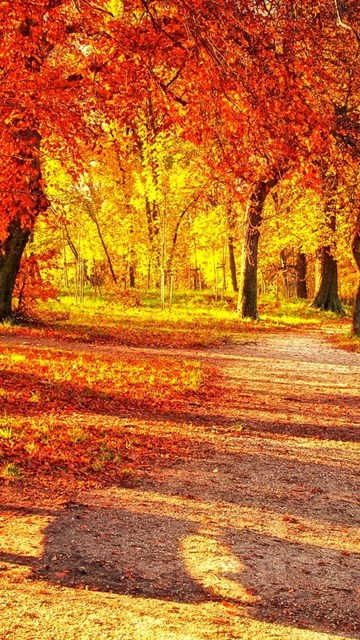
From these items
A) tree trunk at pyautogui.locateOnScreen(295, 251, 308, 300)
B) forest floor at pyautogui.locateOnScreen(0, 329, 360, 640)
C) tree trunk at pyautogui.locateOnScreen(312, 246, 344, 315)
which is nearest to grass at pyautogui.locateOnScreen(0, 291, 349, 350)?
tree trunk at pyautogui.locateOnScreen(312, 246, 344, 315)

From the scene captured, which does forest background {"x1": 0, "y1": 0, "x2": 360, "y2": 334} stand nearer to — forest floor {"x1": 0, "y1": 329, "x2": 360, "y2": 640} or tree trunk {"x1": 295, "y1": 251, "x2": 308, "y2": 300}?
forest floor {"x1": 0, "y1": 329, "x2": 360, "y2": 640}

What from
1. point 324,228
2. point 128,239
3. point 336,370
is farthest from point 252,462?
point 128,239

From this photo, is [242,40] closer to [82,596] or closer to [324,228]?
[82,596]

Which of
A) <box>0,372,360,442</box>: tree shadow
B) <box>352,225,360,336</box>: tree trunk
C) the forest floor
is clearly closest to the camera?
the forest floor

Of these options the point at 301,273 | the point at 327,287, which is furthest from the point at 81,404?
the point at 301,273

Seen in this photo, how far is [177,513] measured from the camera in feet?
23.4

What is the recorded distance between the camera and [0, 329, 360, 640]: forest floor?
4.89 meters

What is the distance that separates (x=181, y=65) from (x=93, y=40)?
244 cm

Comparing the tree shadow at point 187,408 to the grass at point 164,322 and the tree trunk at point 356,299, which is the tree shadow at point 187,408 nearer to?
the grass at point 164,322

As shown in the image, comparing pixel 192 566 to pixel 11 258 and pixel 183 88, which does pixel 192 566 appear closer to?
pixel 183 88

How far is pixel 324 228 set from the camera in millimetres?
30766

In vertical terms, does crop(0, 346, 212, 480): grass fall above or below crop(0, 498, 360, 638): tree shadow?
above

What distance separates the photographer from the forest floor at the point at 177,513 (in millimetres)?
4891

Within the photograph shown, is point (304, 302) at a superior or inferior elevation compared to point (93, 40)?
inferior
